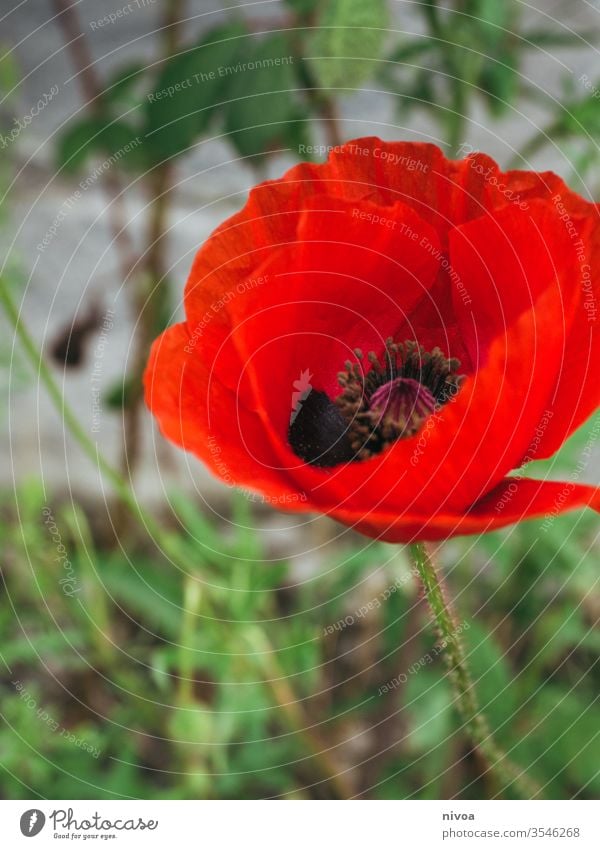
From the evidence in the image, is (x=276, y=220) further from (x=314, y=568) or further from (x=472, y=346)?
(x=314, y=568)

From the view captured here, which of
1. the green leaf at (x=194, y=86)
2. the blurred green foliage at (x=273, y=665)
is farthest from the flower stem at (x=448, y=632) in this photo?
the green leaf at (x=194, y=86)

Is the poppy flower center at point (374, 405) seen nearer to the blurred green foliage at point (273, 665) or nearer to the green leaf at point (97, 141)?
the blurred green foliage at point (273, 665)

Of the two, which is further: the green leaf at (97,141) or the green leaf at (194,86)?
the green leaf at (97,141)

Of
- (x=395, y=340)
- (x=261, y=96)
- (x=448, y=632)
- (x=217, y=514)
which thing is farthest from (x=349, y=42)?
(x=217, y=514)

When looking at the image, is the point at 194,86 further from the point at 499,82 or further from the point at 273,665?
the point at 273,665
